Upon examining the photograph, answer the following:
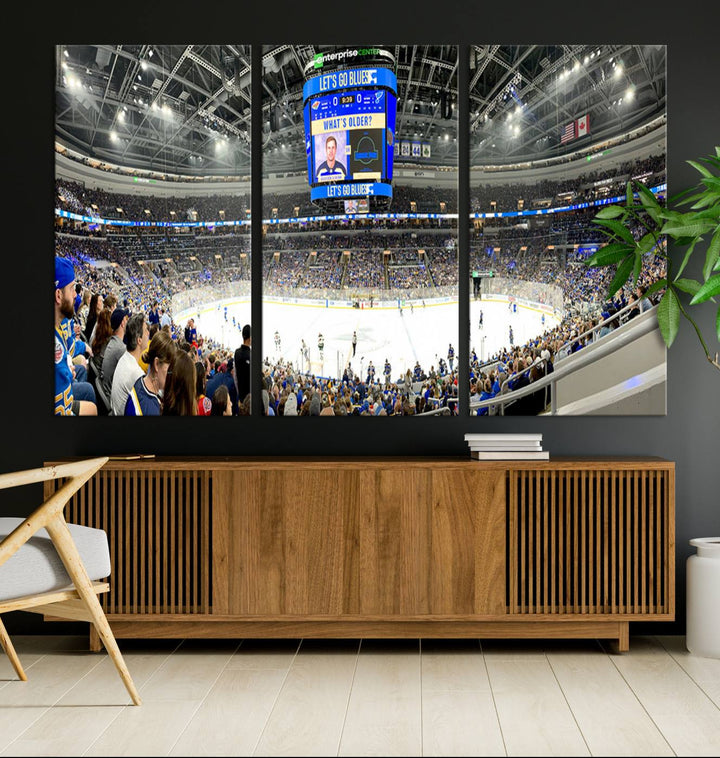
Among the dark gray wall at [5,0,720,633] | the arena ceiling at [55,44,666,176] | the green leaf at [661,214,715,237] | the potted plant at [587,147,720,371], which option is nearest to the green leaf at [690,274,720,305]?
the potted plant at [587,147,720,371]

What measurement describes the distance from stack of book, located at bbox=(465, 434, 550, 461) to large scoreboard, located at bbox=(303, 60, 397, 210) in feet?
3.72

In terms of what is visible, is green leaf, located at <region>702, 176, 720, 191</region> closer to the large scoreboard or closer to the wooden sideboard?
the wooden sideboard

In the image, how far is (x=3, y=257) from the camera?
383cm

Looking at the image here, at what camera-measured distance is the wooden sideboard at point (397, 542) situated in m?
3.40

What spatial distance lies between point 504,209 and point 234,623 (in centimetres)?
210

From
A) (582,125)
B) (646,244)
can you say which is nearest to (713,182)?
(646,244)

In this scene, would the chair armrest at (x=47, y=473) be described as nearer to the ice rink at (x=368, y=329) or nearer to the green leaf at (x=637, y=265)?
the ice rink at (x=368, y=329)

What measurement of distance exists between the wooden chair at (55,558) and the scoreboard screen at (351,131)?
1.65m

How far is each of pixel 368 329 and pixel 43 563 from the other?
170cm

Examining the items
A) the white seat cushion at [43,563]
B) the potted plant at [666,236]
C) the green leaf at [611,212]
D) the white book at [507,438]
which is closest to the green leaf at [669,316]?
the potted plant at [666,236]

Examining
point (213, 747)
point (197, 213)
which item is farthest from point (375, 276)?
point (213, 747)

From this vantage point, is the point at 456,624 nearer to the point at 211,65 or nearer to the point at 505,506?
the point at 505,506

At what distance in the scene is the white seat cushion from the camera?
2656 mm

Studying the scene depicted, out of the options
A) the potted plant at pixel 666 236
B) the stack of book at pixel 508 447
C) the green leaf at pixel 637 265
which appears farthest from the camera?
the green leaf at pixel 637 265
